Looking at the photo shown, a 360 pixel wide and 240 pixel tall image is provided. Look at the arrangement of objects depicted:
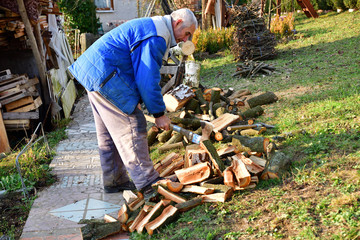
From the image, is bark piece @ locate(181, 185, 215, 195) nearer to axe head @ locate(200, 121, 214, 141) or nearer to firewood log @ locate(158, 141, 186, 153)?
axe head @ locate(200, 121, 214, 141)

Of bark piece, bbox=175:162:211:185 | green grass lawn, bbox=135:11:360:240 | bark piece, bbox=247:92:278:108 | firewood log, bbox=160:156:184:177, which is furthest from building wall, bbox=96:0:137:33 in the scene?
bark piece, bbox=175:162:211:185

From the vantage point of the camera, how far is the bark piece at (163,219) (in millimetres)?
3084

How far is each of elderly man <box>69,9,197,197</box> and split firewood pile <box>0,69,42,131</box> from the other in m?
3.59

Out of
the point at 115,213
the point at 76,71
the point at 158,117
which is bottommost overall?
the point at 115,213

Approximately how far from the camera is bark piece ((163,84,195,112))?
5895 millimetres

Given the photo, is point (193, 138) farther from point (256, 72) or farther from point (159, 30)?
point (256, 72)

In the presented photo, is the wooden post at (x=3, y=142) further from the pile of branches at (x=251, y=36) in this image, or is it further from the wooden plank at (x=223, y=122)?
the pile of branches at (x=251, y=36)

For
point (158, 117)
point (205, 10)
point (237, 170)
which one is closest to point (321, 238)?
point (237, 170)

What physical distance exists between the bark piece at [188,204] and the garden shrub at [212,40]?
1091 centimetres

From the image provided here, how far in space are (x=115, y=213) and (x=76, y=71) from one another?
1596 mm

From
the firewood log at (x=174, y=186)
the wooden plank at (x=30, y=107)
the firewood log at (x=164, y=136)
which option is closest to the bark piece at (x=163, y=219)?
the firewood log at (x=174, y=186)

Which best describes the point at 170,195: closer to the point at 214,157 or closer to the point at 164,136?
the point at 214,157

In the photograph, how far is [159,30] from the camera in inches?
133

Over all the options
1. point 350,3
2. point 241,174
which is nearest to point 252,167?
point 241,174
